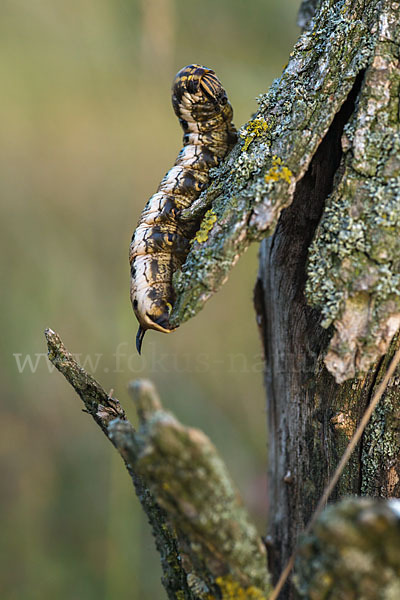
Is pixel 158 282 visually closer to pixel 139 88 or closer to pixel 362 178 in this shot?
pixel 362 178

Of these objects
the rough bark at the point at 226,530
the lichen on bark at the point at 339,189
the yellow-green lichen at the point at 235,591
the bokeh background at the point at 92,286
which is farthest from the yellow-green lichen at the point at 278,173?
the bokeh background at the point at 92,286

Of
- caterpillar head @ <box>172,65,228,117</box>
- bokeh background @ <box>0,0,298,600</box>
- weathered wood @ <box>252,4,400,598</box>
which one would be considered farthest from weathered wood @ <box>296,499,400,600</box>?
bokeh background @ <box>0,0,298,600</box>

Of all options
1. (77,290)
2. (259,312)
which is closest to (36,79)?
(77,290)

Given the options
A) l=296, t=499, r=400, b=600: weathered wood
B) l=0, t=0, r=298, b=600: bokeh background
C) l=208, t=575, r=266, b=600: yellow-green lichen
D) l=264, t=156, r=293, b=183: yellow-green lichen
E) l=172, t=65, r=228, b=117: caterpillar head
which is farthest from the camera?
l=0, t=0, r=298, b=600: bokeh background

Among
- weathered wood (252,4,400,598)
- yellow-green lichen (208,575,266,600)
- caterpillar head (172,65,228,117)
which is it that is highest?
caterpillar head (172,65,228,117)

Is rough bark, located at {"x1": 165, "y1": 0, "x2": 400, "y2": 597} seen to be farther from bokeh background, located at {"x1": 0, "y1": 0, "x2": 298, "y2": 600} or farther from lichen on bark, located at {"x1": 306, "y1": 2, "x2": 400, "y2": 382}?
bokeh background, located at {"x1": 0, "y1": 0, "x2": 298, "y2": 600}

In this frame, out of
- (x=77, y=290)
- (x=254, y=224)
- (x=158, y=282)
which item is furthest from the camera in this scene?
(x=77, y=290)

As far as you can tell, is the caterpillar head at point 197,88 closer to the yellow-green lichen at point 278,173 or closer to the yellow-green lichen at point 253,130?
the yellow-green lichen at point 253,130
